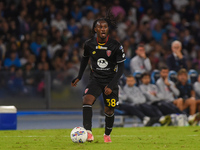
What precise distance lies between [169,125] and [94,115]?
14.6 feet

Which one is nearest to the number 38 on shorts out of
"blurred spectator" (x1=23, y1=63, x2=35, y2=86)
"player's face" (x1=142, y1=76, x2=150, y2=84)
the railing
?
"player's face" (x1=142, y1=76, x2=150, y2=84)

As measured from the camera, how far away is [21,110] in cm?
1859

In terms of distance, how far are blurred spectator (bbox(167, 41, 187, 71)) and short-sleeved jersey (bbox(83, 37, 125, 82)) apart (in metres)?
6.96

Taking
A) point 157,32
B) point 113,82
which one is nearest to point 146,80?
point 113,82

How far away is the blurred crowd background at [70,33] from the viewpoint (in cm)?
1914

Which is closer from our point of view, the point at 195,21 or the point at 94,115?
the point at 94,115

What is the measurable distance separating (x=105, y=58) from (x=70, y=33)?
1190cm

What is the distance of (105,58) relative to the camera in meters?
9.48

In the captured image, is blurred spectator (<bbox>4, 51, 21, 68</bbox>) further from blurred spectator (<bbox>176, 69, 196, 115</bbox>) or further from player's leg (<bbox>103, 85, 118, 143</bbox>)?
player's leg (<bbox>103, 85, 118, 143</bbox>)

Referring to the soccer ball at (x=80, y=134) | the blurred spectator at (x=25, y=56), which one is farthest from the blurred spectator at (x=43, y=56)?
the soccer ball at (x=80, y=134)

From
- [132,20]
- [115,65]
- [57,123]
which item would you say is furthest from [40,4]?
[115,65]

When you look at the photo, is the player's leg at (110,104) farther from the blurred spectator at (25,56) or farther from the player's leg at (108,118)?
the blurred spectator at (25,56)

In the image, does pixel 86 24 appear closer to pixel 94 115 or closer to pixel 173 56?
pixel 94 115

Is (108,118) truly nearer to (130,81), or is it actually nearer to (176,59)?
(130,81)
